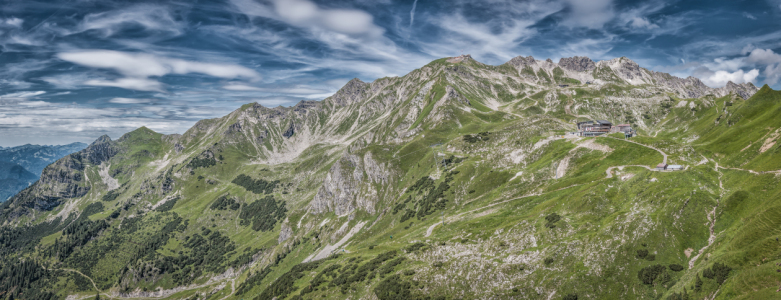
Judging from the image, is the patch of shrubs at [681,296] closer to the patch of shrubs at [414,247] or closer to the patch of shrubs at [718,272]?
the patch of shrubs at [718,272]

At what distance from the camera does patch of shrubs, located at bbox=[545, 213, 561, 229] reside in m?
72.7

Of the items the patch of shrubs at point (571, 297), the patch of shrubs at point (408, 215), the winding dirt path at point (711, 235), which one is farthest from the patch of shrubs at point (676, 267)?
the patch of shrubs at point (408, 215)

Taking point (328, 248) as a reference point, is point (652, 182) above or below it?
above

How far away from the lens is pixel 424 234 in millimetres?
111500

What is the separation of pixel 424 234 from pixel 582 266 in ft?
199

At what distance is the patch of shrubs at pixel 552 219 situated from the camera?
239 ft

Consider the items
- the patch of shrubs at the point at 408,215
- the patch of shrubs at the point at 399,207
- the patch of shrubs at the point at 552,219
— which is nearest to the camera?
the patch of shrubs at the point at 552,219

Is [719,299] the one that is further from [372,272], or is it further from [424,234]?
[424,234]

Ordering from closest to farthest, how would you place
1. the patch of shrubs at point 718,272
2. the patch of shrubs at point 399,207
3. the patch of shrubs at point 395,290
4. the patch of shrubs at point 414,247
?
the patch of shrubs at point 718,272, the patch of shrubs at point 395,290, the patch of shrubs at point 414,247, the patch of shrubs at point 399,207

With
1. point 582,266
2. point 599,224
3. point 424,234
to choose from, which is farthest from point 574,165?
point 582,266

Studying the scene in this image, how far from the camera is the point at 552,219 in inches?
2968

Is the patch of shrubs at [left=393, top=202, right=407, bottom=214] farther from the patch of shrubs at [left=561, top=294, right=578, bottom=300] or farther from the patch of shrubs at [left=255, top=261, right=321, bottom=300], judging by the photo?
the patch of shrubs at [left=561, top=294, right=578, bottom=300]

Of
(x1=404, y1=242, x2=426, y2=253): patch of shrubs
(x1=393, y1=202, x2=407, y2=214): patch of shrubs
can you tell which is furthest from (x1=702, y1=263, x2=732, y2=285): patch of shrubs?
(x1=393, y1=202, x2=407, y2=214): patch of shrubs

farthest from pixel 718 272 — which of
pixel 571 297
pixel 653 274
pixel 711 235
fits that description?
pixel 571 297
